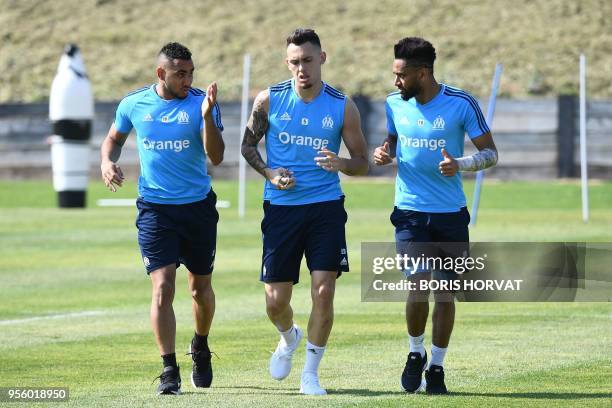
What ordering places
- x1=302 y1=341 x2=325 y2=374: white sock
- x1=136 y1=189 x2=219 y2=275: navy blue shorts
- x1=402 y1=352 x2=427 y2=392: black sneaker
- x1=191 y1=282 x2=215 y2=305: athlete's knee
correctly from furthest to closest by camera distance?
x1=191 y1=282 x2=215 y2=305: athlete's knee, x1=136 y1=189 x2=219 y2=275: navy blue shorts, x1=402 y1=352 x2=427 y2=392: black sneaker, x1=302 y1=341 x2=325 y2=374: white sock

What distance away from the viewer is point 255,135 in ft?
32.5

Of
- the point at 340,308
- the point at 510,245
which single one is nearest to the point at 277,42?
the point at 510,245

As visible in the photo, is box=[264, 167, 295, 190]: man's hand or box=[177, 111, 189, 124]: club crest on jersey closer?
box=[264, 167, 295, 190]: man's hand

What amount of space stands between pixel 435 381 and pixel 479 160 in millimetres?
1463

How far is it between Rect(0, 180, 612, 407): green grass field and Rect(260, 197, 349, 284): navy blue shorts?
0.78 metres

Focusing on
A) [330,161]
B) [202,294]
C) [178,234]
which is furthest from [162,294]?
[330,161]

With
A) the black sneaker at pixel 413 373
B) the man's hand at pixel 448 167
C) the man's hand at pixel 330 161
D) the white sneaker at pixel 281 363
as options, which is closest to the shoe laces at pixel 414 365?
the black sneaker at pixel 413 373

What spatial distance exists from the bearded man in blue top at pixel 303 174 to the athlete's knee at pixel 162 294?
0.64 m

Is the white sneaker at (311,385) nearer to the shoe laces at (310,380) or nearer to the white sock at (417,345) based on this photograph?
the shoe laces at (310,380)

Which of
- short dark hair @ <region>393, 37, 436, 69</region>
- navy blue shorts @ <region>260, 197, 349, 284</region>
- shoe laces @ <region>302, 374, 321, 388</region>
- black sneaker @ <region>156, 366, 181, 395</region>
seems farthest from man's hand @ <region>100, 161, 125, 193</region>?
short dark hair @ <region>393, 37, 436, 69</region>

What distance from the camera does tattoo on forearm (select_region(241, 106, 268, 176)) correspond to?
9875mm

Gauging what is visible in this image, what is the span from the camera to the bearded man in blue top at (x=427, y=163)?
9.71 meters

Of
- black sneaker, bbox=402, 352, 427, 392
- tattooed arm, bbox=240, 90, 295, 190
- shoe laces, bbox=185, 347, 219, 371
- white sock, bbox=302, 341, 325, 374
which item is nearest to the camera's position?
white sock, bbox=302, 341, 325, 374

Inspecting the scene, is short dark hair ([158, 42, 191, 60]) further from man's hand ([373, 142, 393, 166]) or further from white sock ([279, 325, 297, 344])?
white sock ([279, 325, 297, 344])
